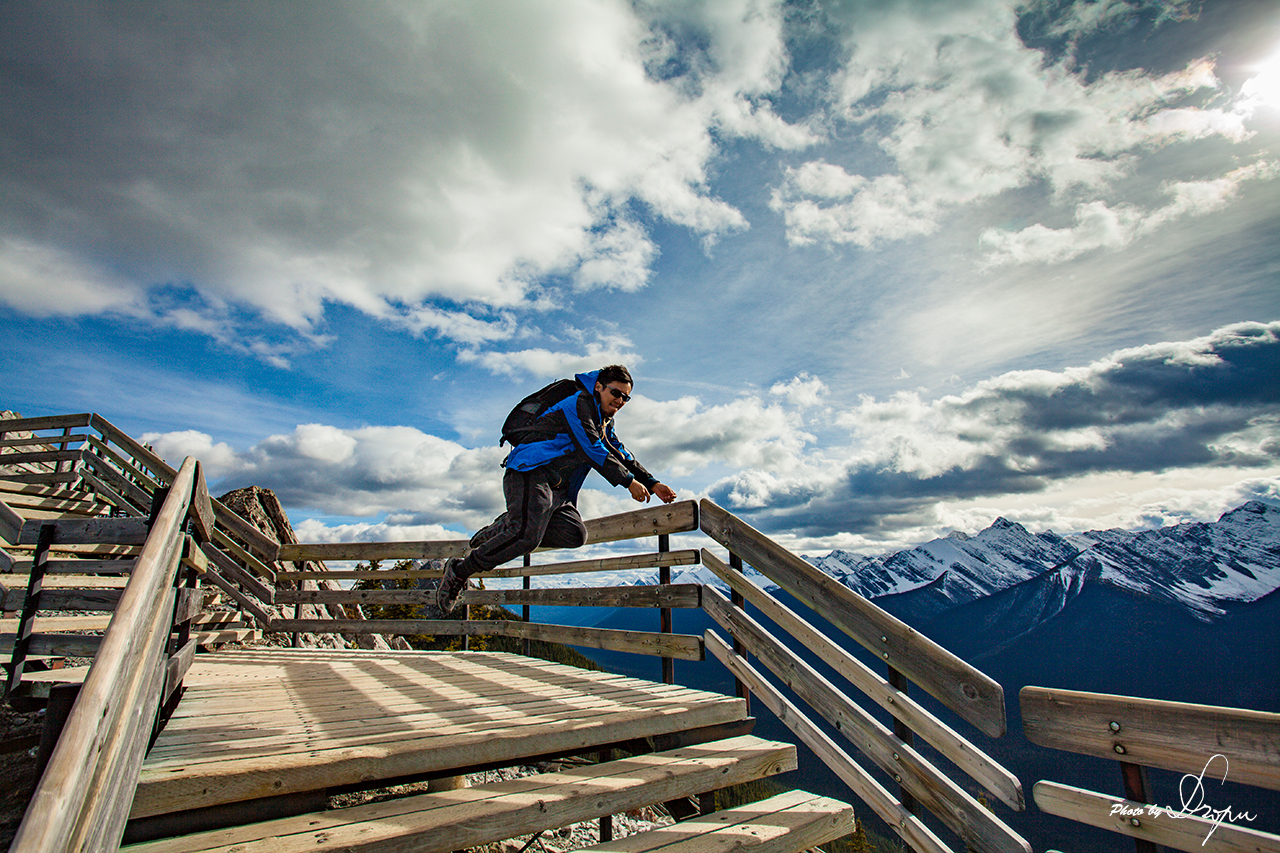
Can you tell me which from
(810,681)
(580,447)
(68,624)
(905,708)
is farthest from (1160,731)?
(68,624)

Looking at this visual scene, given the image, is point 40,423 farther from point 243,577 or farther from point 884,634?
point 884,634

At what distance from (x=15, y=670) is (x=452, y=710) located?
13.2 ft

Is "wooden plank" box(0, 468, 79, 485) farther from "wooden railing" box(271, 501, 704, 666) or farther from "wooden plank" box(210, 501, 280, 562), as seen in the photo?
"wooden railing" box(271, 501, 704, 666)

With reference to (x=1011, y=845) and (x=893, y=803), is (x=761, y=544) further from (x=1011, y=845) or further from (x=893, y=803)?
(x=1011, y=845)

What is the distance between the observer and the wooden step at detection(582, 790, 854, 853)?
239cm

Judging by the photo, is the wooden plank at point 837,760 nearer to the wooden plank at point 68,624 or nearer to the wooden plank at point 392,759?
the wooden plank at point 392,759

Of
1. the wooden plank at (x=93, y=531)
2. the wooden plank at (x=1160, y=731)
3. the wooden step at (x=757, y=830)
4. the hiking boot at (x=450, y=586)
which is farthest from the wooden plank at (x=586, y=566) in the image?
the wooden plank at (x=1160, y=731)

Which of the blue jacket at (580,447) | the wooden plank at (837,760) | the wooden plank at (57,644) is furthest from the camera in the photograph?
the wooden plank at (57,644)

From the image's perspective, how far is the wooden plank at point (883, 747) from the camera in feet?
7.64

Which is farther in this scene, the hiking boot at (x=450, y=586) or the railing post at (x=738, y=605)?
the hiking boot at (x=450, y=586)

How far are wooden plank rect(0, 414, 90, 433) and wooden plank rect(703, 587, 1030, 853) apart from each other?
15105mm

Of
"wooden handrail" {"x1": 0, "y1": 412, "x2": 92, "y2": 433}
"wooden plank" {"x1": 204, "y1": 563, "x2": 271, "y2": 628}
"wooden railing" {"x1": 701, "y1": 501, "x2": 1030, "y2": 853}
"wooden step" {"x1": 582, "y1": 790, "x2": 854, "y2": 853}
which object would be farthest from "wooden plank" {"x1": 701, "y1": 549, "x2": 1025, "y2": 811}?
"wooden handrail" {"x1": 0, "y1": 412, "x2": 92, "y2": 433}

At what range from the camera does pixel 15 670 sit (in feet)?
14.6

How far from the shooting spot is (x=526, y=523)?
4668 mm
